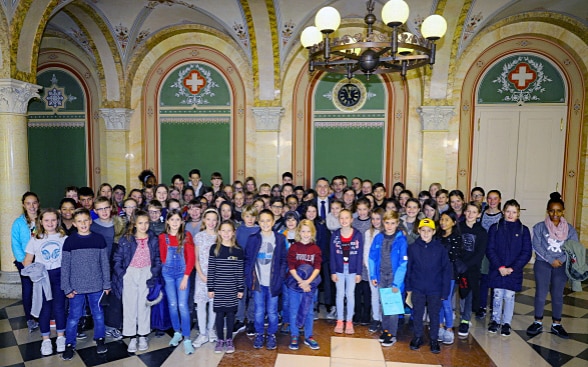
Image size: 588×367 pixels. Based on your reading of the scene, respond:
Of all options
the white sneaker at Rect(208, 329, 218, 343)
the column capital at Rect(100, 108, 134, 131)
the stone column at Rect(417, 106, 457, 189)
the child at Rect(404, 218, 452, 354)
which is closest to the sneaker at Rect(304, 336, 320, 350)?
the white sneaker at Rect(208, 329, 218, 343)

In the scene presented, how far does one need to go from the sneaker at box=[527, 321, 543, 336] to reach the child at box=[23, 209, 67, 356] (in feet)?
16.9

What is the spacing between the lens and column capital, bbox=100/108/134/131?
905 centimetres

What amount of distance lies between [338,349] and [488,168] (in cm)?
580

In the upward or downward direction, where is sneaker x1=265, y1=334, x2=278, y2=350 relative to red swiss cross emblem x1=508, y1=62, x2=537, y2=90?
downward

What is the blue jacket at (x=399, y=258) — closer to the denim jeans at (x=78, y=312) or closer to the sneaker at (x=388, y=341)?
the sneaker at (x=388, y=341)

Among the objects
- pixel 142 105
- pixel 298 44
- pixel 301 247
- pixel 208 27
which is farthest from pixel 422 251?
pixel 142 105

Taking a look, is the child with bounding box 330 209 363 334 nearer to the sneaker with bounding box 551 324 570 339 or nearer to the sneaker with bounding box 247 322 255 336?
the sneaker with bounding box 247 322 255 336

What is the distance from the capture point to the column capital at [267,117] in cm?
856

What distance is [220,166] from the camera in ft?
30.2

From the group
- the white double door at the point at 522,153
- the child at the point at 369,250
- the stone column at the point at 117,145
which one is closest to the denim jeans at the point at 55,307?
the child at the point at 369,250

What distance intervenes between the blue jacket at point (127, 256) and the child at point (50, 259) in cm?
60

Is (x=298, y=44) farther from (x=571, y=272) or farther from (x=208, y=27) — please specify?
(x=571, y=272)

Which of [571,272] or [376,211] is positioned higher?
[376,211]

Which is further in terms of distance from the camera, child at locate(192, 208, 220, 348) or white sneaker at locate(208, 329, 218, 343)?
white sneaker at locate(208, 329, 218, 343)
